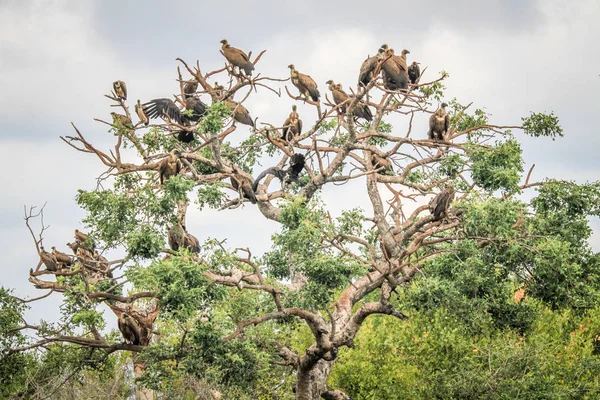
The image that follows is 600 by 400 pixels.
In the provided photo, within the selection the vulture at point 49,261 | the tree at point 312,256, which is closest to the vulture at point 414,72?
the tree at point 312,256

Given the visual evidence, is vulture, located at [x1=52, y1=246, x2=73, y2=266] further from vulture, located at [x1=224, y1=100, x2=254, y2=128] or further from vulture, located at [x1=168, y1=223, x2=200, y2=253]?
vulture, located at [x1=224, y1=100, x2=254, y2=128]

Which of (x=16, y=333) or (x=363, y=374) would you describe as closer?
(x=16, y=333)

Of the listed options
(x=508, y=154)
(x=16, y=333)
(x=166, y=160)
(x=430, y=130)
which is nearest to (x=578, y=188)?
(x=508, y=154)

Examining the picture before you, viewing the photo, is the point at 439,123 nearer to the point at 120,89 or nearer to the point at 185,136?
the point at 185,136

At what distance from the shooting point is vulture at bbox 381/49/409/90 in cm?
1496

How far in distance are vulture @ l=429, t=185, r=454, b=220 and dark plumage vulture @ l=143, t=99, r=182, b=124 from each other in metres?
5.11

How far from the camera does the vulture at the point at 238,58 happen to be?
14.8 m

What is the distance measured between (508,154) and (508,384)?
3701mm

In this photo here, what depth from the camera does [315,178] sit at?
1574 cm

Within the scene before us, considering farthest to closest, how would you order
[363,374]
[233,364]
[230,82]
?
[363,374] < [230,82] < [233,364]

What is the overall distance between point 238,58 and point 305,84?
1743 millimetres

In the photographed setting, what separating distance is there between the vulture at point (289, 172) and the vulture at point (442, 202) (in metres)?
2.91

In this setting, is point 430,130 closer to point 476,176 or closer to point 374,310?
point 476,176

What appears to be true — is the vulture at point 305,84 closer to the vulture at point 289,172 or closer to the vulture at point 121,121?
the vulture at point 289,172
